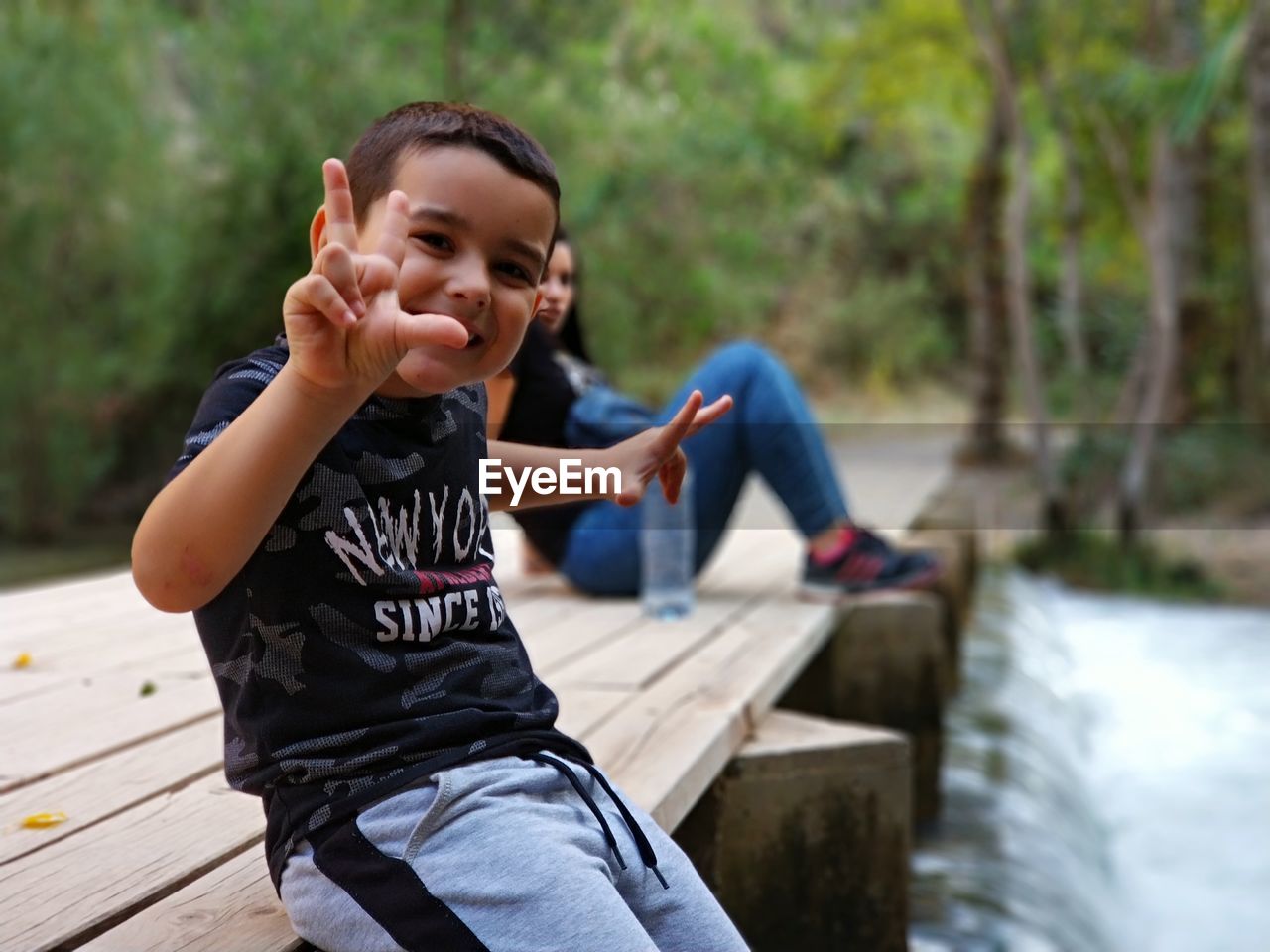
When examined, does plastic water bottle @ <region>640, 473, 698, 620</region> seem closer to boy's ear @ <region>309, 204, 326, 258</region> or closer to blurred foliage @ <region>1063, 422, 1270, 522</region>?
boy's ear @ <region>309, 204, 326, 258</region>

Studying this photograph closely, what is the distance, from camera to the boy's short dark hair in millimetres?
1207

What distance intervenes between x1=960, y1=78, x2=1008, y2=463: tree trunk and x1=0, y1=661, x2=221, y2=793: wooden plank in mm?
10064

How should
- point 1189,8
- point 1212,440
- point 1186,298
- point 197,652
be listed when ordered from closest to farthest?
point 197,652 < point 1189,8 < point 1186,298 < point 1212,440

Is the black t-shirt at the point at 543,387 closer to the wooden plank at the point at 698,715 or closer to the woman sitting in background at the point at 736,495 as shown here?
the woman sitting in background at the point at 736,495

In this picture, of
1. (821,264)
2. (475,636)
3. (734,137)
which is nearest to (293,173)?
(734,137)

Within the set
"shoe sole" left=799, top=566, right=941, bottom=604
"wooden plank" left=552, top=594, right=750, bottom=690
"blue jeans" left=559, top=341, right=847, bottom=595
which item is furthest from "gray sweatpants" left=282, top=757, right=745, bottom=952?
"shoe sole" left=799, top=566, right=941, bottom=604

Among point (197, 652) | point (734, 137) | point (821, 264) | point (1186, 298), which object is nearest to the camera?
point (197, 652)

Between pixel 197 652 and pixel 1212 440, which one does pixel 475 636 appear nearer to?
pixel 197 652

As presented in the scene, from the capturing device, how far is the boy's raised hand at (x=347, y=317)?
3.26ft

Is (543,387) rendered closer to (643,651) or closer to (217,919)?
(643,651)

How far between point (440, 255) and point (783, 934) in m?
1.55

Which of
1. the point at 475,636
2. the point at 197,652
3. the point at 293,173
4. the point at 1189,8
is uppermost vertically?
the point at 1189,8

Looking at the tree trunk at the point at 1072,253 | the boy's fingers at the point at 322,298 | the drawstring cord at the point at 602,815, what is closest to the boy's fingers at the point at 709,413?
the drawstring cord at the point at 602,815

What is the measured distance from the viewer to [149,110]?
10031 mm
